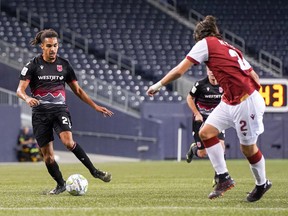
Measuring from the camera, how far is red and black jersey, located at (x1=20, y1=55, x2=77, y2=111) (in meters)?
11.9

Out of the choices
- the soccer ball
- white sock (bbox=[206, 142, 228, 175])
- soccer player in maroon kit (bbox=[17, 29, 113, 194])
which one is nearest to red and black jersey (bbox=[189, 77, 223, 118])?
soccer player in maroon kit (bbox=[17, 29, 113, 194])

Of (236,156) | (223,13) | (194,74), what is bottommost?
(236,156)

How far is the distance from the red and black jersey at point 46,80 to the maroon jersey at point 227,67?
8.39 feet

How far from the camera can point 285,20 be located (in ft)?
131

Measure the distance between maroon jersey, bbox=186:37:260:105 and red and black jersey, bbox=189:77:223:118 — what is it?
4899mm

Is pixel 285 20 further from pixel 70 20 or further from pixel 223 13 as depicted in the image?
Result: pixel 70 20

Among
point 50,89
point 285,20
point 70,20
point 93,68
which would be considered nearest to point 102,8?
point 70,20

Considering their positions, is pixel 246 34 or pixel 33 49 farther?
pixel 246 34

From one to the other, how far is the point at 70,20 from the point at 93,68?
11.5ft

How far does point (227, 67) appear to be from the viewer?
10062 mm

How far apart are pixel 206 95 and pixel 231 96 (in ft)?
16.9

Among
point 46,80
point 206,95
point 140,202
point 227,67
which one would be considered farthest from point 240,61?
point 206,95

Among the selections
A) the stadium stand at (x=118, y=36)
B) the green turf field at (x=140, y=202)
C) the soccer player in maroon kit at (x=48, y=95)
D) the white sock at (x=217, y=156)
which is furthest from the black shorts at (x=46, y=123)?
the stadium stand at (x=118, y=36)

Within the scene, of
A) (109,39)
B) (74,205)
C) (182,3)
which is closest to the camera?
(74,205)
